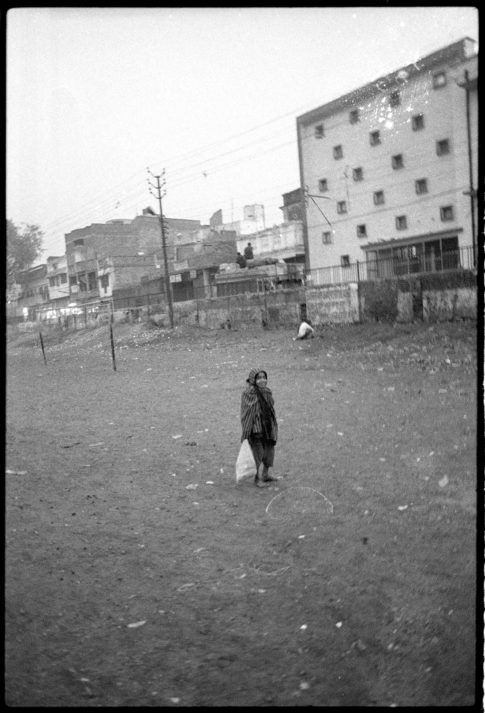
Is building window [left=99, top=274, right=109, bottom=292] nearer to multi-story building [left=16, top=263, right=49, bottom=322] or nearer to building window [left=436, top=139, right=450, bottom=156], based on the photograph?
building window [left=436, top=139, right=450, bottom=156]

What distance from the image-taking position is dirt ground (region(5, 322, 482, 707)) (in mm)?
2793

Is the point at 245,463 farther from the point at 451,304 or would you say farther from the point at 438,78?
the point at 451,304

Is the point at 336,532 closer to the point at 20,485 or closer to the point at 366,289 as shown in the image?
the point at 20,485

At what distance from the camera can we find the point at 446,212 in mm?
19906

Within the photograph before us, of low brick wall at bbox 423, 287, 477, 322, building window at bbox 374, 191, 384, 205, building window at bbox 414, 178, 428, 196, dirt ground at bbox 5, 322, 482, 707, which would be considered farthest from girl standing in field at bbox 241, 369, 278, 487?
building window at bbox 374, 191, 384, 205

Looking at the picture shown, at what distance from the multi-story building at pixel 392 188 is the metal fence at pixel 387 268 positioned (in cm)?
5

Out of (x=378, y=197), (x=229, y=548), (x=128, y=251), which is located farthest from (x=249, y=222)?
(x=229, y=548)

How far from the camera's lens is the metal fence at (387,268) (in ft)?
50.9

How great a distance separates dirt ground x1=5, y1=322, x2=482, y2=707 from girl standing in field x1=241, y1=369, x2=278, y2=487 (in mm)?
485

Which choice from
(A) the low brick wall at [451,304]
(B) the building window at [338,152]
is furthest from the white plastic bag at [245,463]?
(B) the building window at [338,152]

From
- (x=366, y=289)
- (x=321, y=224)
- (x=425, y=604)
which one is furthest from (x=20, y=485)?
(x=321, y=224)

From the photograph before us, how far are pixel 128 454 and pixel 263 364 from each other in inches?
220

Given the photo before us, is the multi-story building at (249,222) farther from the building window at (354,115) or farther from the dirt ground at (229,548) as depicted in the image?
the building window at (354,115)

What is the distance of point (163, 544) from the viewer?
452 centimetres
